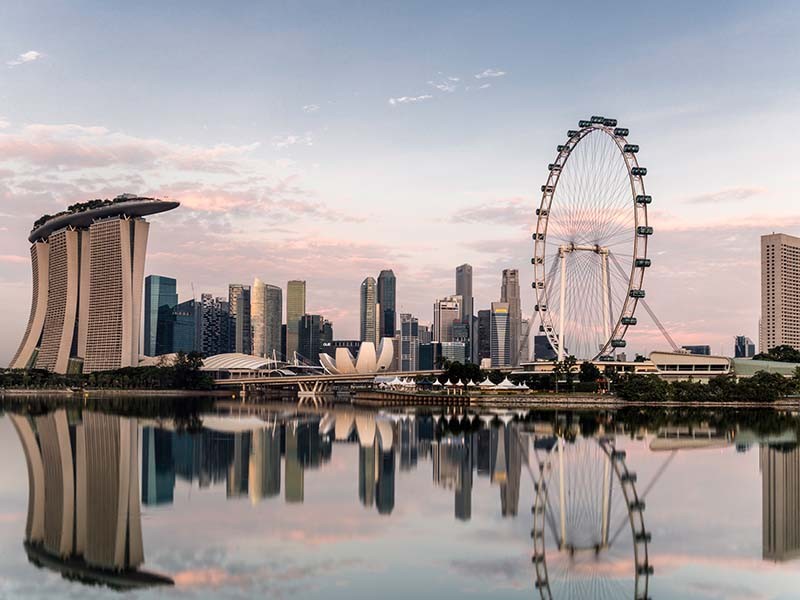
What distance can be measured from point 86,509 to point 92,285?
159341 mm

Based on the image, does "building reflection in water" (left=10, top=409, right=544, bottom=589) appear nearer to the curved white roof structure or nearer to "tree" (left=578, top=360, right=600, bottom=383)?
"tree" (left=578, top=360, right=600, bottom=383)

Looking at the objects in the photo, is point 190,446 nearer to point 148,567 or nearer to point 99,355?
point 148,567

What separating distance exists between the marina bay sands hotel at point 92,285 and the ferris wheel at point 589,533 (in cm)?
14175

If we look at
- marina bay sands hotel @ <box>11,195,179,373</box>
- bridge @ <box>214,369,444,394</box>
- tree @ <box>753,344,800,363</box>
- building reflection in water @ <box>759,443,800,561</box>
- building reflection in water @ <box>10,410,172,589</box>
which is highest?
marina bay sands hotel @ <box>11,195,179,373</box>

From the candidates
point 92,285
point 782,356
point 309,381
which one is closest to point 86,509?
point 782,356

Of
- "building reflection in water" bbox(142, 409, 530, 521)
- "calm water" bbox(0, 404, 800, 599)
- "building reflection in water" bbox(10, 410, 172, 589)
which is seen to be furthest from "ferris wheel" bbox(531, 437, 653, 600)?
"building reflection in water" bbox(10, 410, 172, 589)

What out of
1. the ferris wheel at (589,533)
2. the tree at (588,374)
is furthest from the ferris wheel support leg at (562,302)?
the ferris wheel at (589,533)

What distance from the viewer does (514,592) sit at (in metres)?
21.9

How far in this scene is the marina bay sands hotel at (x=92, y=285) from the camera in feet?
569

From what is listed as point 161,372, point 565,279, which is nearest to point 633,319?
point 565,279

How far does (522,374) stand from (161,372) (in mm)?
71103

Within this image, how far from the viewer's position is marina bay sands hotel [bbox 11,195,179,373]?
173500 millimetres

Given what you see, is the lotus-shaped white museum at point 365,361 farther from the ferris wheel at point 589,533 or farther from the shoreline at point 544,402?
the ferris wheel at point 589,533

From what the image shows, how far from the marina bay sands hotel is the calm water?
4665 inches
